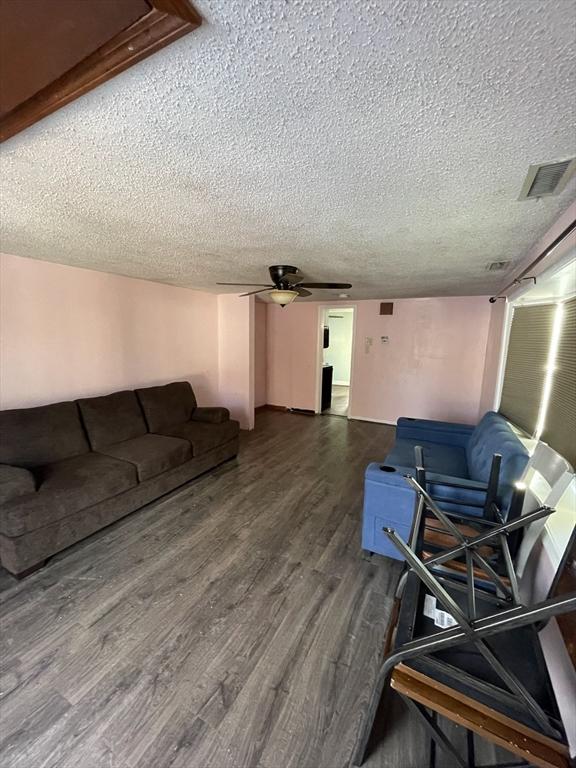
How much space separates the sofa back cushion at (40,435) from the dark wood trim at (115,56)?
7.44ft

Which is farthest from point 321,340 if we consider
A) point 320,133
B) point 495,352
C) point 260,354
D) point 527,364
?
point 320,133

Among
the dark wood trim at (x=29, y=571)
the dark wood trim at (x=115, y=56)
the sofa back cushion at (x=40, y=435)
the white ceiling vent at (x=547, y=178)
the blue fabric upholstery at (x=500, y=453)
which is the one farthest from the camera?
the sofa back cushion at (x=40, y=435)

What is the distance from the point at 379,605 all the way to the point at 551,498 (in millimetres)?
1101

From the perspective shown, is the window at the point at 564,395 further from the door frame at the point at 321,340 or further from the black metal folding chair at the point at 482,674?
the door frame at the point at 321,340

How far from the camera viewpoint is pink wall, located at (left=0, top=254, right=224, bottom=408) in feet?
8.90

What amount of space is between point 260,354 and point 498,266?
4.37 meters

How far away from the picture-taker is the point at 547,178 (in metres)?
1.22

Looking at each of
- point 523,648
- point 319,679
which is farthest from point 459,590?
point 319,679

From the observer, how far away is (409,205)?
151 cm

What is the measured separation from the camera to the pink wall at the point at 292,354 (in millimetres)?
5926

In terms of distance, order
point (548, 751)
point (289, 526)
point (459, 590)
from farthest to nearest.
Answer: point (289, 526), point (459, 590), point (548, 751)

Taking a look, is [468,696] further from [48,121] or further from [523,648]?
[48,121]

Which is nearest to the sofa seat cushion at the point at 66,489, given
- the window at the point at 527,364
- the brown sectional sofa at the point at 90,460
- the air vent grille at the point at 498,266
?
the brown sectional sofa at the point at 90,460

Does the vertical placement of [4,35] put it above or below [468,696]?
above
